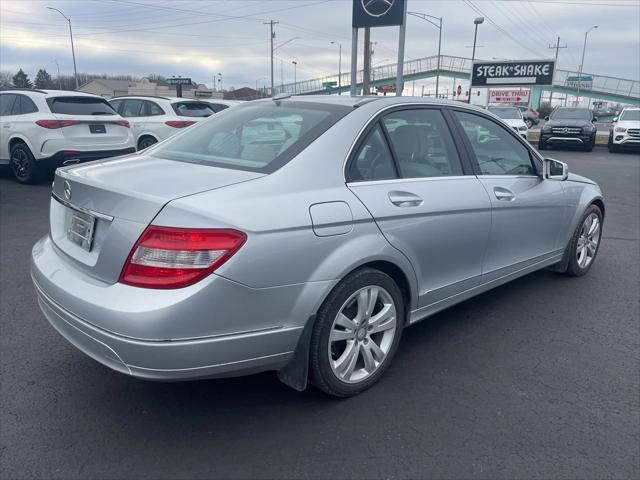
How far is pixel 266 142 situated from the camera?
3035 millimetres

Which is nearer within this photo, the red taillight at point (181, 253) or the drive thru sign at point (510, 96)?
the red taillight at point (181, 253)

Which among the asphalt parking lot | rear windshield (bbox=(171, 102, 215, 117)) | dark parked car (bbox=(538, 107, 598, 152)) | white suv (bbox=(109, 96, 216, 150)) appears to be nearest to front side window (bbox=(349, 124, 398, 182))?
the asphalt parking lot

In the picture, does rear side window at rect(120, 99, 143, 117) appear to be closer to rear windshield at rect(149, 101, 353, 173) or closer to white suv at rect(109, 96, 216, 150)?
white suv at rect(109, 96, 216, 150)

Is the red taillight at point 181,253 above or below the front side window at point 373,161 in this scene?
below

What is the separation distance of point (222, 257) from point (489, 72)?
27.5m

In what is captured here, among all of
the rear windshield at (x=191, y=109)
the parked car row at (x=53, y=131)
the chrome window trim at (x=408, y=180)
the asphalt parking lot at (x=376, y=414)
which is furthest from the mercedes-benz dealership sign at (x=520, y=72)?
the chrome window trim at (x=408, y=180)

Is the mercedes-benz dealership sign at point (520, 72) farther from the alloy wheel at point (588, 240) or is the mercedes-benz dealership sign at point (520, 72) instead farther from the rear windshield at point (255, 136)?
the rear windshield at point (255, 136)

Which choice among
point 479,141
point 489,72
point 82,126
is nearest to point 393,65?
point 489,72

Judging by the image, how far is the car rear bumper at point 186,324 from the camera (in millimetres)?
2211

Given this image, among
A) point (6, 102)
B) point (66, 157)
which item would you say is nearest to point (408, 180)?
point (66, 157)

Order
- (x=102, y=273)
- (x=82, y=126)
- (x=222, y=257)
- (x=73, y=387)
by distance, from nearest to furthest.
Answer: (x=222, y=257) → (x=102, y=273) → (x=73, y=387) → (x=82, y=126)

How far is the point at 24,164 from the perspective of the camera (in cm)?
926

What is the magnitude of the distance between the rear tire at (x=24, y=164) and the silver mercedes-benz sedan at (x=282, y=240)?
6.75m

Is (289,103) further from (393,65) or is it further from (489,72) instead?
(393,65)
